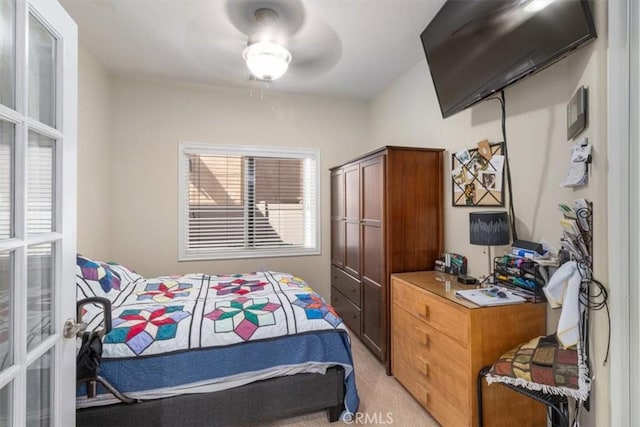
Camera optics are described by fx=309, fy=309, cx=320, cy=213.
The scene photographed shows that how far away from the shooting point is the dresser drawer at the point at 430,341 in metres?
1.70

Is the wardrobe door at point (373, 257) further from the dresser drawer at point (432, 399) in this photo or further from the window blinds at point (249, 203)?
the window blinds at point (249, 203)

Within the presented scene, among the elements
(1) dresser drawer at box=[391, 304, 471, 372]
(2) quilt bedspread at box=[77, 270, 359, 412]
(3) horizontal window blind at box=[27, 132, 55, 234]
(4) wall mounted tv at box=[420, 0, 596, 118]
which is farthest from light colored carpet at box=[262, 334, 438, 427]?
(4) wall mounted tv at box=[420, 0, 596, 118]

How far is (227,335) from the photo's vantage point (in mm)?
1832

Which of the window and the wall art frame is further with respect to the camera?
the window

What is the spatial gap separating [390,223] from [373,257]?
15.9 inches

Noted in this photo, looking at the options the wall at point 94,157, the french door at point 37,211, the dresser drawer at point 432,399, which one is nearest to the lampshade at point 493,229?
the dresser drawer at point 432,399

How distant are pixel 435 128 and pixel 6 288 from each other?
2835 millimetres

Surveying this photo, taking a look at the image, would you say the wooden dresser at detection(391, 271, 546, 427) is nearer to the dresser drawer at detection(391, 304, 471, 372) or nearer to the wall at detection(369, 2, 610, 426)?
the dresser drawer at detection(391, 304, 471, 372)

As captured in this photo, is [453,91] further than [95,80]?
No

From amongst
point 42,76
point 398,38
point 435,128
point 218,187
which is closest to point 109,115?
point 218,187

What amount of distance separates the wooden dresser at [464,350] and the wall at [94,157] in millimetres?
2881

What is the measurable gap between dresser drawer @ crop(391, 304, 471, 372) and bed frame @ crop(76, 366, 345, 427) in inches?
22.0

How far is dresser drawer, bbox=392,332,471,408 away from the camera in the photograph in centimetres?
169

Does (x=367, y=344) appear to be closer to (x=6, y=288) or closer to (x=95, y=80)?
(x=6, y=288)
